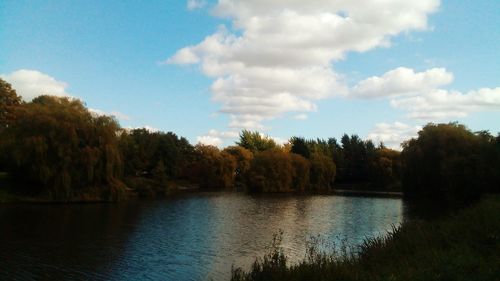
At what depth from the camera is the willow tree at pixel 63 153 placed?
1742 inches

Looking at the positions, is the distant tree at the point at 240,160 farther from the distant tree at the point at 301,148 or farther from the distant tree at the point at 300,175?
the distant tree at the point at 300,175

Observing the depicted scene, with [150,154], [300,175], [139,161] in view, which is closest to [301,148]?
[300,175]

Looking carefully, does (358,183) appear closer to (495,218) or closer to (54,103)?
(54,103)

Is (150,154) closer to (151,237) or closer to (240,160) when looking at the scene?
(240,160)

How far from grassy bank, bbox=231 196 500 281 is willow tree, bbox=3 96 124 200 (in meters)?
36.0

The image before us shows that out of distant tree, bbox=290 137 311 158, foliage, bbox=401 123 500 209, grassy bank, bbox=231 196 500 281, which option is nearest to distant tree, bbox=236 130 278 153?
distant tree, bbox=290 137 311 158

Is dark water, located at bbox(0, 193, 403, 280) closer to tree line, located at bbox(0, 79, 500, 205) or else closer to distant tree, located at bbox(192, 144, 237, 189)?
tree line, located at bbox(0, 79, 500, 205)

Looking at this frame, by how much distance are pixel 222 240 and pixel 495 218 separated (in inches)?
567

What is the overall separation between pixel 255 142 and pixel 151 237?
89999 mm

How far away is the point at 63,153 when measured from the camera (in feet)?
147

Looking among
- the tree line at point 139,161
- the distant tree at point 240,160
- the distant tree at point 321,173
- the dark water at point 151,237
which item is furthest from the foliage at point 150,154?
the dark water at point 151,237

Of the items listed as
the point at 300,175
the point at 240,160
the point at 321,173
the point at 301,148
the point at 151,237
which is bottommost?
the point at 151,237

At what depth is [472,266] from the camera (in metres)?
11.2

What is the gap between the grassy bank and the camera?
10797 millimetres
